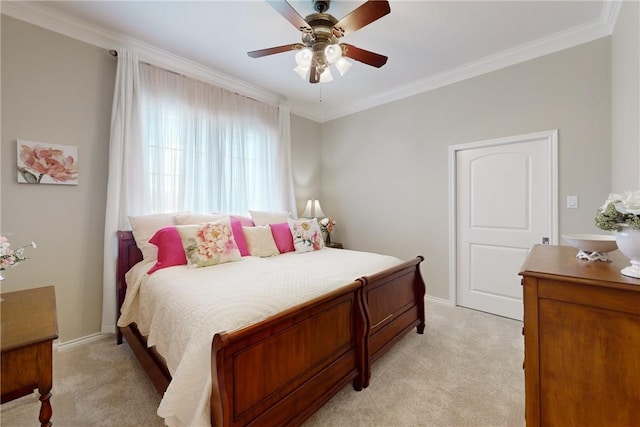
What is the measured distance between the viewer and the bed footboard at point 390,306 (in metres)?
1.98

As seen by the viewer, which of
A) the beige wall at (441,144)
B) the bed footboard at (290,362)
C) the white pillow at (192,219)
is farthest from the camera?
the white pillow at (192,219)

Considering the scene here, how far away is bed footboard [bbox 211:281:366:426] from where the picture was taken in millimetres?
1164

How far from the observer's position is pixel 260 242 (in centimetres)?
283

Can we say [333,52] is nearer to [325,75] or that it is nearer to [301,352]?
[325,75]

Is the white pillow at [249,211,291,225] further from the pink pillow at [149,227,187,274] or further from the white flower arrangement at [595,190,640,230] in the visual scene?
the white flower arrangement at [595,190,640,230]

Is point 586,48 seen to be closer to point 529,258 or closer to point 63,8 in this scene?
point 529,258

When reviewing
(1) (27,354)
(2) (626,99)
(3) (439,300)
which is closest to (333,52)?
(2) (626,99)

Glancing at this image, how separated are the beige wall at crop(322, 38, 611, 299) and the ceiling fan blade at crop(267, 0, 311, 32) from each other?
214 centimetres

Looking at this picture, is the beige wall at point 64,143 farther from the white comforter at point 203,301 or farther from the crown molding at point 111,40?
the white comforter at point 203,301

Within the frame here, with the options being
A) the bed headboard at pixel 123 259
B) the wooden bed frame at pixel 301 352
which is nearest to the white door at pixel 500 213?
the wooden bed frame at pixel 301 352

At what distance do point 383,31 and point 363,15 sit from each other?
909mm

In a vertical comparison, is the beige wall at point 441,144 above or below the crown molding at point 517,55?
below

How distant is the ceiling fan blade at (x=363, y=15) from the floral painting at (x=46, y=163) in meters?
2.46

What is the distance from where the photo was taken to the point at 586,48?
2.47m
